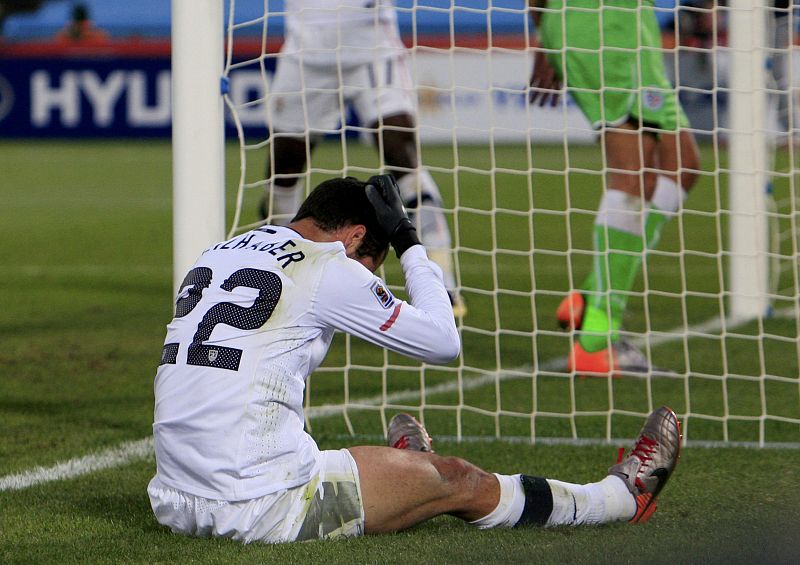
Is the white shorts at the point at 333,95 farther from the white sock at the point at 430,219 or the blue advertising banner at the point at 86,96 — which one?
the blue advertising banner at the point at 86,96

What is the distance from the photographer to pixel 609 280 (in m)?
5.26

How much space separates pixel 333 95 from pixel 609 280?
2.10 m

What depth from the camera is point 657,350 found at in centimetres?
602

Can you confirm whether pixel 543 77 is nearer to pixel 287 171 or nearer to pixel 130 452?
pixel 287 171

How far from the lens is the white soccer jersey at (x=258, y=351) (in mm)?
2996

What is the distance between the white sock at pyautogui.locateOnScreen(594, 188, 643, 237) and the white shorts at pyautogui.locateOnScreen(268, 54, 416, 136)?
3.95 feet

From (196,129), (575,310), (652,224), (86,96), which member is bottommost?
(86,96)

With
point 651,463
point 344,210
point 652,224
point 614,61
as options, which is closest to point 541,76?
point 614,61

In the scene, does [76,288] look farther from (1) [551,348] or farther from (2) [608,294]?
(2) [608,294]

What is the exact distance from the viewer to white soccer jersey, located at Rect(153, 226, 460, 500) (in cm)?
300

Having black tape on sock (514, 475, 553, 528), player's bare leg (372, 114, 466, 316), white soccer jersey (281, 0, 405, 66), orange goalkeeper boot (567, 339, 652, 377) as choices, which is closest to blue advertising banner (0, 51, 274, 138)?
white soccer jersey (281, 0, 405, 66)

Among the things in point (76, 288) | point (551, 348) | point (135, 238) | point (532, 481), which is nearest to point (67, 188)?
point (135, 238)

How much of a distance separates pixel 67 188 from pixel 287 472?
1337 cm

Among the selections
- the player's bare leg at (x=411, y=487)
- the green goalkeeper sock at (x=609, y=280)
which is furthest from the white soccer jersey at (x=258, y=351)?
the green goalkeeper sock at (x=609, y=280)
